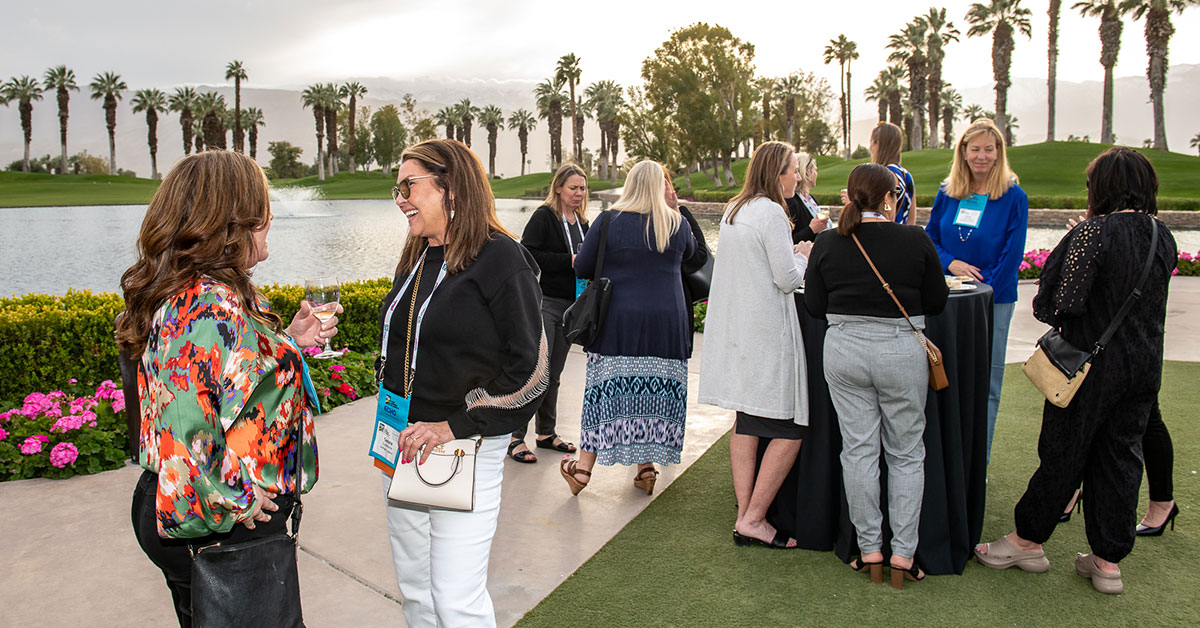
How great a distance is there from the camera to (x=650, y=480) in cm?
464

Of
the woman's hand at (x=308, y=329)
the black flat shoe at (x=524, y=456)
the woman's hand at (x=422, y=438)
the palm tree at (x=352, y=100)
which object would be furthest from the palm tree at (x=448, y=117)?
the woman's hand at (x=422, y=438)

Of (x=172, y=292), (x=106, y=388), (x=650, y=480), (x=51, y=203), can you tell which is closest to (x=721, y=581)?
(x=650, y=480)

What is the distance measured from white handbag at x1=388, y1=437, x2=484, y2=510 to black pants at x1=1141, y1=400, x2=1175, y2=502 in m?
3.29

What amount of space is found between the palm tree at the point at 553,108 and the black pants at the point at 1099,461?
291 ft

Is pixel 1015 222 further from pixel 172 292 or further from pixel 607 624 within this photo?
pixel 172 292

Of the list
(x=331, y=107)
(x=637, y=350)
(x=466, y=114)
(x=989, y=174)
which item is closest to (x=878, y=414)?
(x=637, y=350)

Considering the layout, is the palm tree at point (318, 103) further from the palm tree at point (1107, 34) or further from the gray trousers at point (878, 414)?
the gray trousers at point (878, 414)

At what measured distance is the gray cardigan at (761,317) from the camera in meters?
3.78

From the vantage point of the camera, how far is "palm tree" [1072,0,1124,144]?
52.2 m

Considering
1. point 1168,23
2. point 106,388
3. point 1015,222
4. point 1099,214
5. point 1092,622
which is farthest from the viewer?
point 1168,23

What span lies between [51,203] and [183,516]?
197 ft

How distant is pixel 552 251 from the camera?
5.28m

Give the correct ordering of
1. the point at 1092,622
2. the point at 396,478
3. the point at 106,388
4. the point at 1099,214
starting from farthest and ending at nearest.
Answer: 1. the point at 106,388
2. the point at 1099,214
3. the point at 1092,622
4. the point at 396,478

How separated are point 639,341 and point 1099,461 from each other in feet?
7.34
